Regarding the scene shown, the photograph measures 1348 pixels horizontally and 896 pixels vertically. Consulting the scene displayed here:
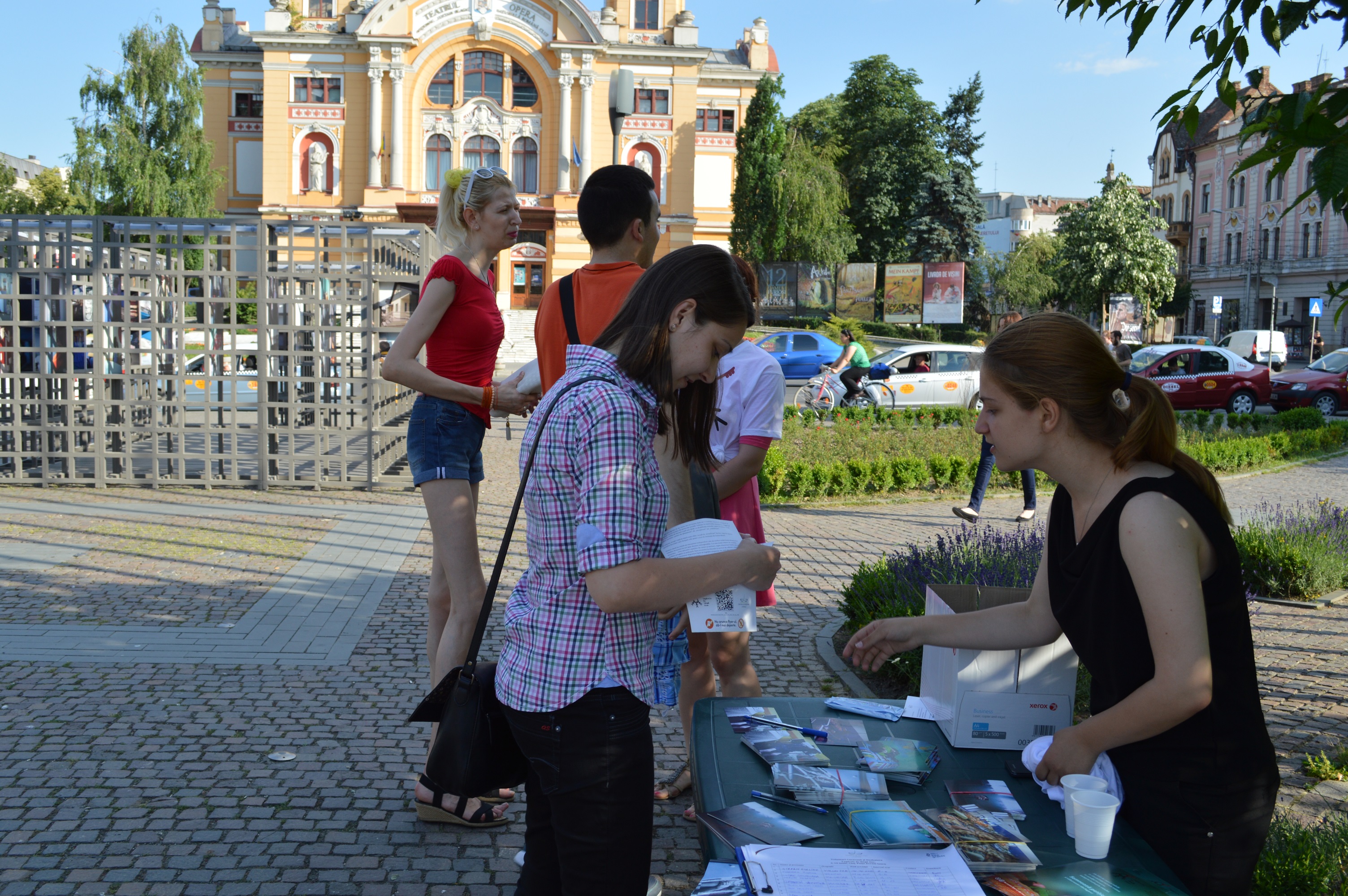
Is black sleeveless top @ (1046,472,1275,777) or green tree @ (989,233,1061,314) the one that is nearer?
black sleeveless top @ (1046,472,1275,777)

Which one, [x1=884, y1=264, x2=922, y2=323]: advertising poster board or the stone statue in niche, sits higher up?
the stone statue in niche

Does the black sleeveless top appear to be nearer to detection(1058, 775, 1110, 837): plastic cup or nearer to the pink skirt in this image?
detection(1058, 775, 1110, 837): plastic cup

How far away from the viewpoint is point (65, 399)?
11.9m

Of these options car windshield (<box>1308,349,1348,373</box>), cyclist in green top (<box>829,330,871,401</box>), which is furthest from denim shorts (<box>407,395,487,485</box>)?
car windshield (<box>1308,349,1348,373</box>)

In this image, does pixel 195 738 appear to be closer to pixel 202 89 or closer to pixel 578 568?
pixel 578 568

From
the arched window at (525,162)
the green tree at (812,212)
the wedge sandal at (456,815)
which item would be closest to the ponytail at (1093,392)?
the wedge sandal at (456,815)

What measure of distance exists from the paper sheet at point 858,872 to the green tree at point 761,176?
4749cm

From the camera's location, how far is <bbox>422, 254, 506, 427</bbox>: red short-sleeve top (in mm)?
3867

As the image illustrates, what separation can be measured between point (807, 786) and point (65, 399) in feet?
39.3

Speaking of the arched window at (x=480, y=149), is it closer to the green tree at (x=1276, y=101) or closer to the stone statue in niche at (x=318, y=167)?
the stone statue in niche at (x=318, y=167)

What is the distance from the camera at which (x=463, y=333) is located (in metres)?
3.96

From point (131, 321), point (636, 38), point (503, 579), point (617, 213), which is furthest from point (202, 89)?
point (617, 213)

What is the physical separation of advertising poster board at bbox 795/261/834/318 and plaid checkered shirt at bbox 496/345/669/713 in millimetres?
47061

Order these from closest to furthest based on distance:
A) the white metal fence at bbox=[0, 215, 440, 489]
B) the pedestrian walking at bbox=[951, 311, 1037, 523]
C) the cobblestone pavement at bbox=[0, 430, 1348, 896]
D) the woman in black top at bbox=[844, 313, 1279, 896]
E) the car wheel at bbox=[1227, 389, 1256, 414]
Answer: the woman in black top at bbox=[844, 313, 1279, 896], the cobblestone pavement at bbox=[0, 430, 1348, 896], the pedestrian walking at bbox=[951, 311, 1037, 523], the white metal fence at bbox=[0, 215, 440, 489], the car wheel at bbox=[1227, 389, 1256, 414]
